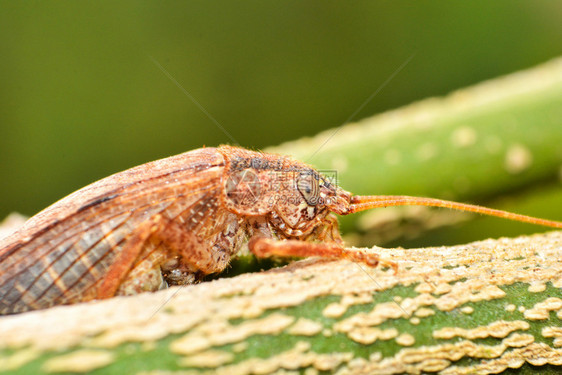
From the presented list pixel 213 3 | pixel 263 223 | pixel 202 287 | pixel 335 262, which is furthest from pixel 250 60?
pixel 202 287

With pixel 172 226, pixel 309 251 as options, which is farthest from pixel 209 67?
pixel 309 251

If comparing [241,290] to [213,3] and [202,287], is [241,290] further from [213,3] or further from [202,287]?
[213,3]

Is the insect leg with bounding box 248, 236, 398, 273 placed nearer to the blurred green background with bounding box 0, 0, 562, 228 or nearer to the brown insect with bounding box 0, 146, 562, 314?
the brown insect with bounding box 0, 146, 562, 314

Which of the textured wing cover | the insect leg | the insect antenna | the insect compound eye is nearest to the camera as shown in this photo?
the insect leg

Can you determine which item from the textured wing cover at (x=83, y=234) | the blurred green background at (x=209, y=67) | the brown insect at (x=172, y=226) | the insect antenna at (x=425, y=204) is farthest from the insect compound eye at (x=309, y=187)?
the blurred green background at (x=209, y=67)

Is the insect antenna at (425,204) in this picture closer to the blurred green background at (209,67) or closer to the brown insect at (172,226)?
the brown insect at (172,226)

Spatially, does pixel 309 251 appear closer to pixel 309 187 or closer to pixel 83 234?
pixel 309 187

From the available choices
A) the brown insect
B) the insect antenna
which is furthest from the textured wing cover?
the insect antenna
